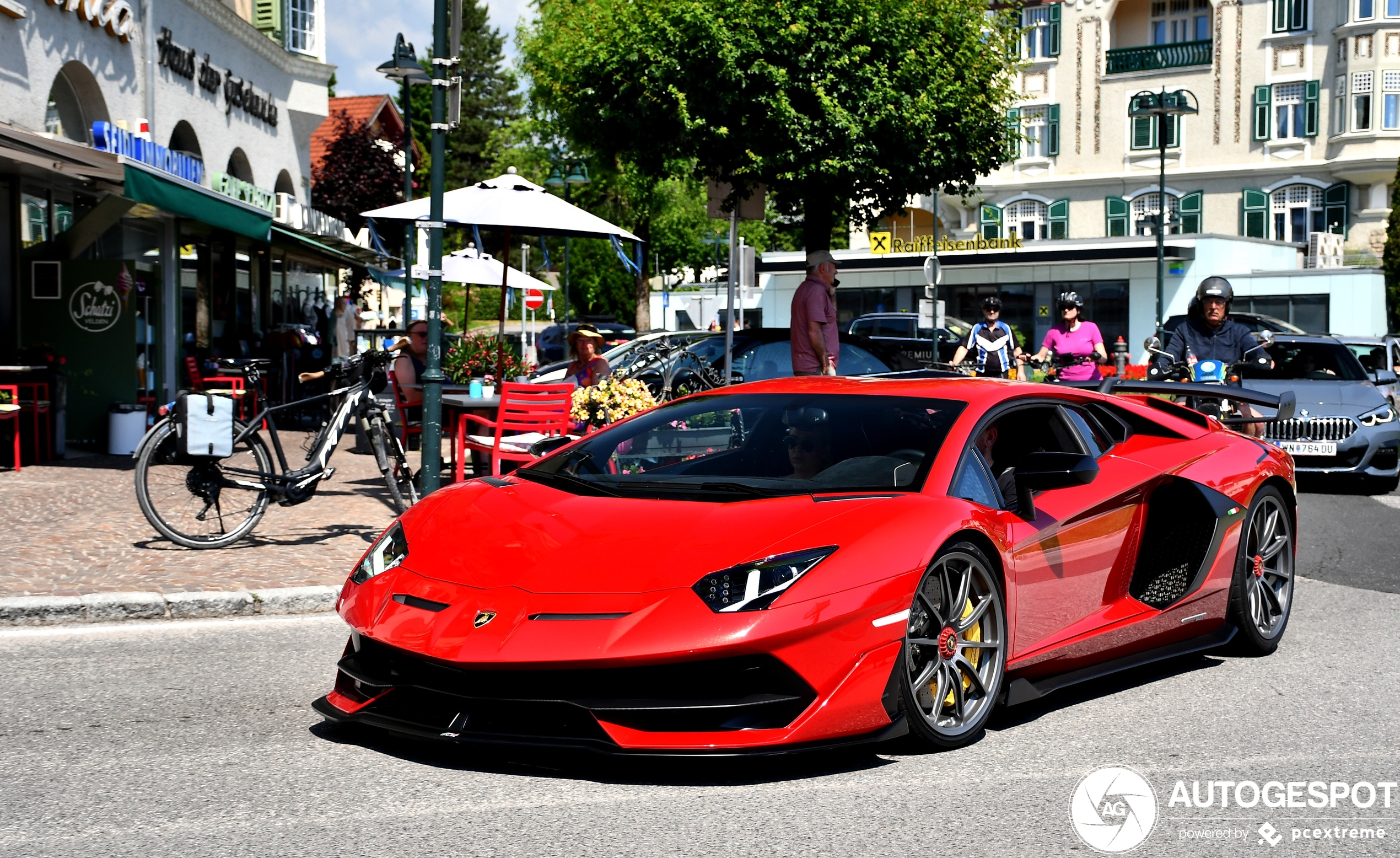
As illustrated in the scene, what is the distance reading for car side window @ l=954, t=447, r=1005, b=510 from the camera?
501cm

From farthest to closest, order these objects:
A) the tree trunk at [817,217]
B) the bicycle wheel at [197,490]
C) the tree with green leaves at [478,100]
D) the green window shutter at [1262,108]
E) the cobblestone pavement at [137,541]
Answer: the tree with green leaves at [478,100], the green window shutter at [1262,108], the tree trunk at [817,217], the bicycle wheel at [197,490], the cobblestone pavement at [137,541]

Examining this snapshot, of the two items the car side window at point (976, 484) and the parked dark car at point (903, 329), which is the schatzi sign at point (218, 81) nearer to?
the parked dark car at point (903, 329)

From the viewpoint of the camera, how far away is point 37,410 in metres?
13.7

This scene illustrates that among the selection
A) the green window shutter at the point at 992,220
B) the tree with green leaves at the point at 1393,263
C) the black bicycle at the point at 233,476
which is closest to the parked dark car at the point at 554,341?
the green window shutter at the point at 992,220

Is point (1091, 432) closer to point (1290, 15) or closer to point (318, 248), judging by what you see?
point (318, 248)

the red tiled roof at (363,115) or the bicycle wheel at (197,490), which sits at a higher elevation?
the red tiled roof at (363,115)

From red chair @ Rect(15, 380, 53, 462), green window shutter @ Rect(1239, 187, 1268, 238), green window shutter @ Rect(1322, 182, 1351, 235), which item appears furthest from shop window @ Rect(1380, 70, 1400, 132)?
red chair @ Rect(15, 380, 53, 462)

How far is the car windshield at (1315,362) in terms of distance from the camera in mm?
14922

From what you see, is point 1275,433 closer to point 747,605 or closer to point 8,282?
point 747,605

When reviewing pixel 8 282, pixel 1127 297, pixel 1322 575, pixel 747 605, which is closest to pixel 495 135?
pixel 1127 297

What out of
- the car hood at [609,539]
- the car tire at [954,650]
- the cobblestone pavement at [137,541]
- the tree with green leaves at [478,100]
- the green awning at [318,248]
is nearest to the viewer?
the car hood at [609,539]

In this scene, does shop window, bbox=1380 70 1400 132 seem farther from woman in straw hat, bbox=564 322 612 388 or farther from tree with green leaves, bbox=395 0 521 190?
tree with green leaves, bbox=395 0 521 190

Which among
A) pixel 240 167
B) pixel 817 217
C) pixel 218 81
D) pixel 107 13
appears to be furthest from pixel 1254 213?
pixel 107 13

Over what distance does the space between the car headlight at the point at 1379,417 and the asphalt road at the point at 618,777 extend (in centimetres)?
862
